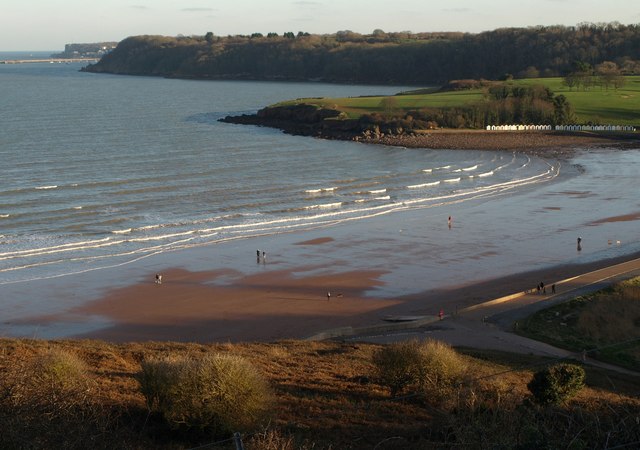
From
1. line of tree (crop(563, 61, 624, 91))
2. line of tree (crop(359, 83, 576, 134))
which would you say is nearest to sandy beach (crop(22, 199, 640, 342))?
line of tree (crop(359, 83, 576, 134))

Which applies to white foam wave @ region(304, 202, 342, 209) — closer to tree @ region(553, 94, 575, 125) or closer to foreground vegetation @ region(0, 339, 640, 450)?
foreground vegetation @ region(0, 339, 640, 450)

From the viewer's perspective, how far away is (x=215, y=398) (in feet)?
46.7

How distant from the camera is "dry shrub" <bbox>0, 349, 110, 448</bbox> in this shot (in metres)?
11.8

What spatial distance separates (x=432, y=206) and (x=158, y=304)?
22899 mm

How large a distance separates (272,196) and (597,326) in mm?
27742

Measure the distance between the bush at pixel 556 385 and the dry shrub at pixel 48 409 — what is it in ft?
25.4

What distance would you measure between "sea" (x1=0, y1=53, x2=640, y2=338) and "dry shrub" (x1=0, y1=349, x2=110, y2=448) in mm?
16011

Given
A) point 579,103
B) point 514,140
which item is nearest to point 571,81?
point 579,103

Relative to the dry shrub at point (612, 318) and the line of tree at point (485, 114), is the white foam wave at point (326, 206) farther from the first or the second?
the line of tree at point (485, 114)

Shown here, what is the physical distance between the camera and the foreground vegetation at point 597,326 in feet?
76.9

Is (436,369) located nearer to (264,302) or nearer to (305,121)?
(264,302)

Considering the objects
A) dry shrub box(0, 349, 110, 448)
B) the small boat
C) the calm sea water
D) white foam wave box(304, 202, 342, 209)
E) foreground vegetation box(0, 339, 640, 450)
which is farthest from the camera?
white foam wave box(304, 202, 342, 209)

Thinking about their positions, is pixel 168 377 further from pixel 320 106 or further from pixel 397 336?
pixel 320 106

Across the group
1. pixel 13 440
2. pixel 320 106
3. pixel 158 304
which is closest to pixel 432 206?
pixel 158 304
